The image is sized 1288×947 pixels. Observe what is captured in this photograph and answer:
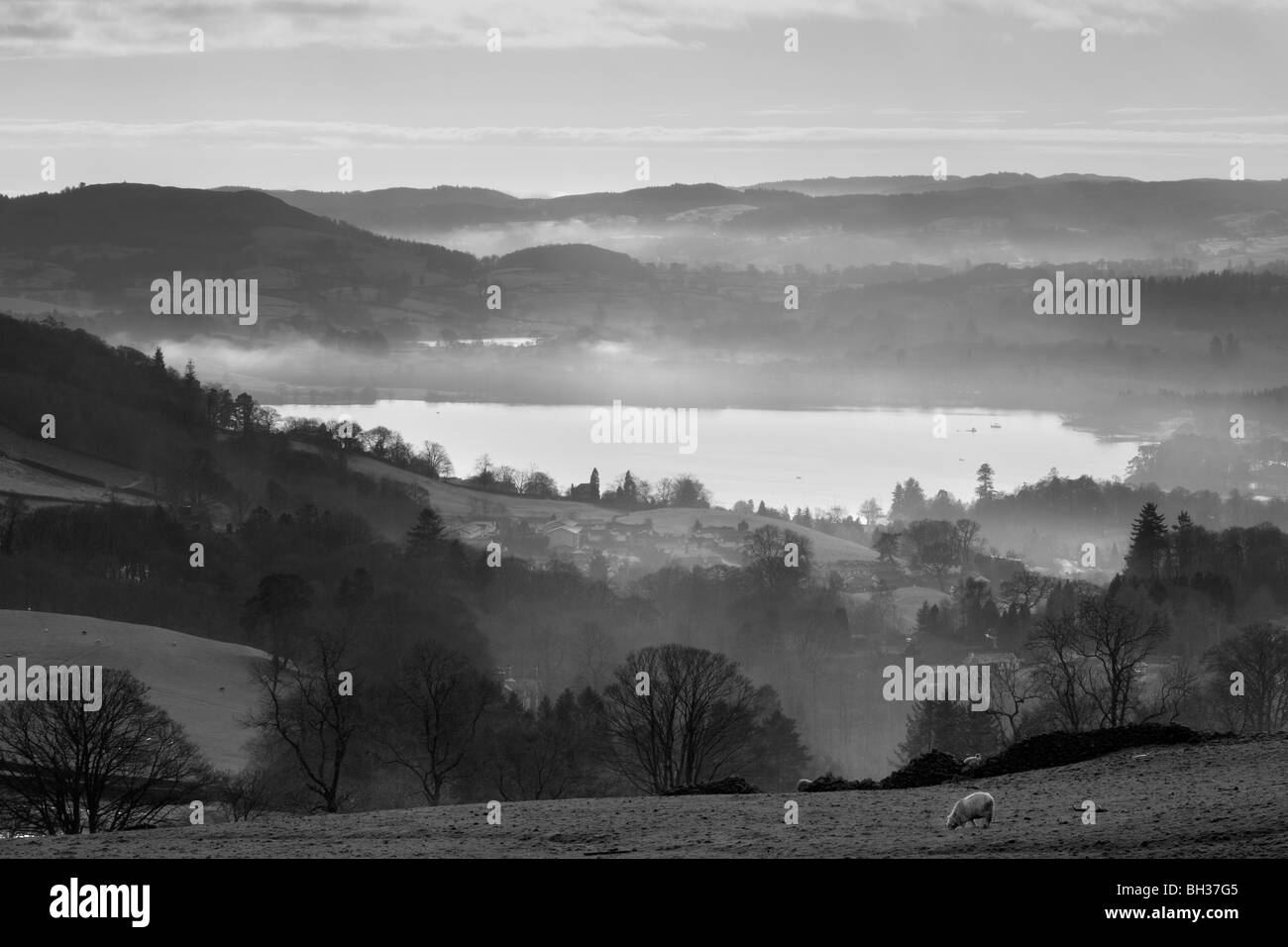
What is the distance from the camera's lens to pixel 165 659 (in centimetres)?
9906

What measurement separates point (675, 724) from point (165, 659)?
1713 inches

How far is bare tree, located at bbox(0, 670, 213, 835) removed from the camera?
4491cm

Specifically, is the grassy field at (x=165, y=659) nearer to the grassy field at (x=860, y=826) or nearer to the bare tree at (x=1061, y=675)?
the bare tree at (x=1061, y=675)

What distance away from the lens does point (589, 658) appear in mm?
124875

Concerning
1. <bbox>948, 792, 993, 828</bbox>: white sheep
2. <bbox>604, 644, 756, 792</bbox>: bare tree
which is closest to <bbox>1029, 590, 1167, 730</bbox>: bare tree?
<bbox>604, 644, 756, 792</bbox>: bare tree

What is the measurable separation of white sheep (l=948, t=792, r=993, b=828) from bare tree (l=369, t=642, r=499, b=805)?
36446mm

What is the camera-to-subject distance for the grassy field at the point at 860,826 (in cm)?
2262

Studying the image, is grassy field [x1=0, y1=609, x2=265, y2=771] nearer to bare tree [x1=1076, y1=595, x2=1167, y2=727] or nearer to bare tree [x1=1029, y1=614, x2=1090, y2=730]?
bare tree [x1=1029, y1=614, x2=1090, y2=730]

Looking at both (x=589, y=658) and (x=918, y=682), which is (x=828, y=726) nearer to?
(x=918, y=682)

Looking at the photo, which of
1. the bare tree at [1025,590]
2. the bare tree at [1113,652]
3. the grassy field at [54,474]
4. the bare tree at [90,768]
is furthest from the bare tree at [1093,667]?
the grassy field at [54,474]

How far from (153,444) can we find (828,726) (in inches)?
4264

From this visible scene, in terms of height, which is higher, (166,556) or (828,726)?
(166,556)
